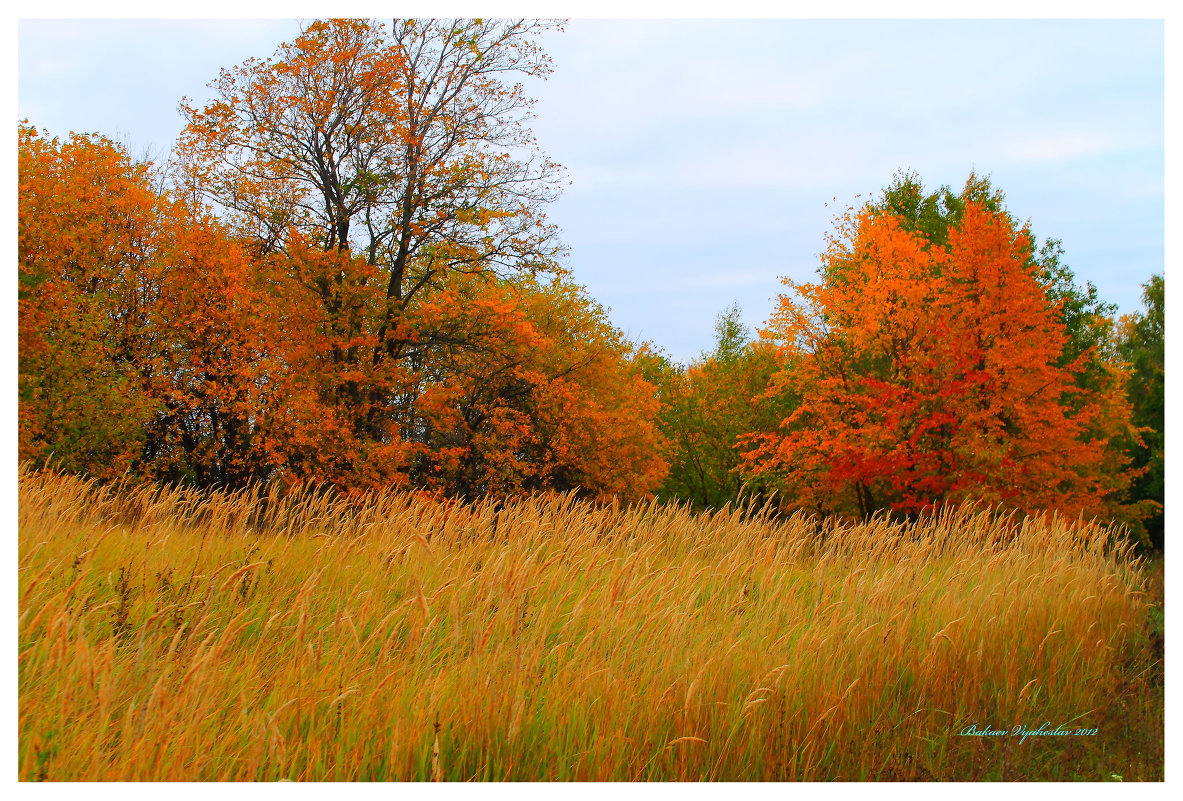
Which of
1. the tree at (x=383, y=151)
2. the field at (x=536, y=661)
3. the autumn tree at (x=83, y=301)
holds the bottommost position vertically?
the field at (x=536, y=661)

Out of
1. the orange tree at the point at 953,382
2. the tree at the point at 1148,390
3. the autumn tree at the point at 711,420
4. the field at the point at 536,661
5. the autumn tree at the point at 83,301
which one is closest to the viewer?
the field at the point at 536,661

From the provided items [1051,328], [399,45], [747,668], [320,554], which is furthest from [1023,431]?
[399,45]

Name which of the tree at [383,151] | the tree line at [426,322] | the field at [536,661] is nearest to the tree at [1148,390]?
the tree line at [426,322]

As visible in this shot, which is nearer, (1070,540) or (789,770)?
(789,770)

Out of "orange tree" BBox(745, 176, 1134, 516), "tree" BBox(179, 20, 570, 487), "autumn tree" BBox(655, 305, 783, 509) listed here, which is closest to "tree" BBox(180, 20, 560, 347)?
"tree" BBox(179, 20, 570, 487)

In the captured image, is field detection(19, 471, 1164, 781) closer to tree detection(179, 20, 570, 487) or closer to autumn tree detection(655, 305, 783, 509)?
tree detection(179, 20, 570, 487)

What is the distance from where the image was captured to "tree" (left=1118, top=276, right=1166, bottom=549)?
9.40 meters

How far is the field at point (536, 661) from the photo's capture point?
8.46 feet

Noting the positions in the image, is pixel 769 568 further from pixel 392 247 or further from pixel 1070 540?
pixel 392 247

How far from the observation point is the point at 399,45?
44.8 feet

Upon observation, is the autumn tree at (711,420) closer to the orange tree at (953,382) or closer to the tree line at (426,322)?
the tree line at (426,322)

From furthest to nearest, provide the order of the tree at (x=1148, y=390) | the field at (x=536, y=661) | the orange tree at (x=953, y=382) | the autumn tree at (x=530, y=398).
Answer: the autumn tree at (x=530, y=398), the orange tree at (x=953, y=382), the tree at (x=1148, y=390), the field at (x=536, y=661)

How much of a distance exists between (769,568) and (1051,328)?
11011 millimetres

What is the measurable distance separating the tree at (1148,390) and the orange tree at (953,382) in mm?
359
